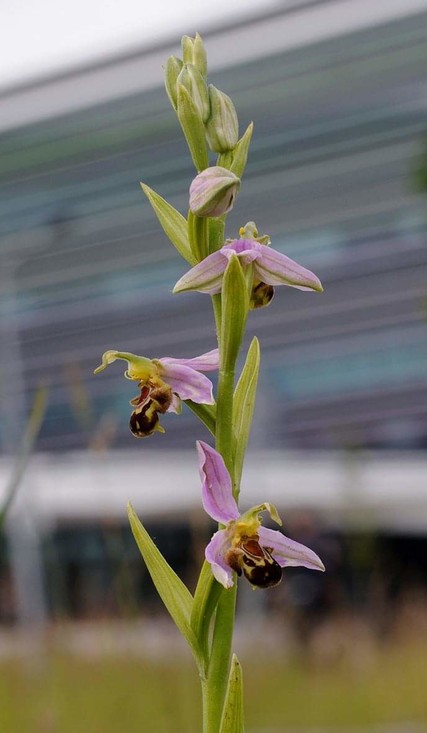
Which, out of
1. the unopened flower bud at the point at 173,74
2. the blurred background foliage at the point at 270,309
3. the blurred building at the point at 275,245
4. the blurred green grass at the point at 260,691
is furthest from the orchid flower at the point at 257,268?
the blurred building at the point at 275,245

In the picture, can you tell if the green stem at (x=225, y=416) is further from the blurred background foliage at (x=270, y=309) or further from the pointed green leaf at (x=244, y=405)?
the blurred background foliage at (x=270, y=309)

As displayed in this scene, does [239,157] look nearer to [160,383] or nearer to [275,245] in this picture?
[160,383]

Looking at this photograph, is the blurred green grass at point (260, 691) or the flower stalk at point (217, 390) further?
the blurred green grass at point (260, 691)

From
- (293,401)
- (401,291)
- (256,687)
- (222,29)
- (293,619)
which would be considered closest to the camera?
(256,687)

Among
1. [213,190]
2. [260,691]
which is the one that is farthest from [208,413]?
[260,691]

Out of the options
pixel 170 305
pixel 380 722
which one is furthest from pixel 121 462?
pixel 380 722

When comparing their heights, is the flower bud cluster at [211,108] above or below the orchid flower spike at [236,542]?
above

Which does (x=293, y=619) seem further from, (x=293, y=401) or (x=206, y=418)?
(x=206, y=418)
